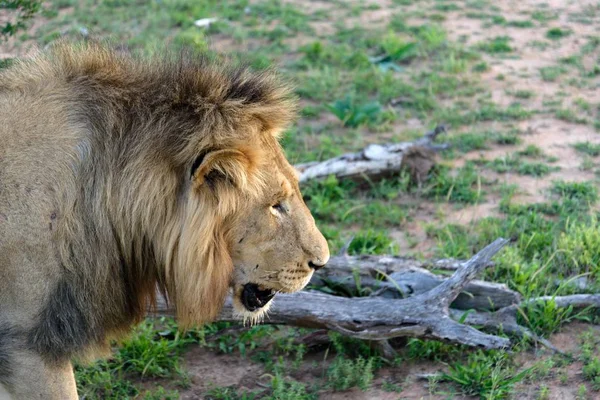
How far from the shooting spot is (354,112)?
252 inches

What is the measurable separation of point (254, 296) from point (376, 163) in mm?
2411

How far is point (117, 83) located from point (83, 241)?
0.57 metres

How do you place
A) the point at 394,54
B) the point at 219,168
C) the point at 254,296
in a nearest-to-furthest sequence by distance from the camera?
1. the point at 219,168
2. the point at 254,296
3. the point at 394,54

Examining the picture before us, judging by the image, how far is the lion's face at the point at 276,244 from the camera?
305 cm

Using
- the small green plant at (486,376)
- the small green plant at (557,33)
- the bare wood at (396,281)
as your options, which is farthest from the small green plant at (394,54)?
the small green plant at (486,376)

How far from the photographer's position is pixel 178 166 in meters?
2.91

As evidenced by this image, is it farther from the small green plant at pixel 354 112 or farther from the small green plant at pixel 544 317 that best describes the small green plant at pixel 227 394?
the small green plant at pixel 354 112

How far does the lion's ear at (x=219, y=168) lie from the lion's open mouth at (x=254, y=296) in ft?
1.47

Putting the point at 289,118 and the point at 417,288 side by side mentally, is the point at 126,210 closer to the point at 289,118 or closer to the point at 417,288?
the point at 289,118

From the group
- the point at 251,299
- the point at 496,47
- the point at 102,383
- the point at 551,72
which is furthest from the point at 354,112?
the point at 251,299

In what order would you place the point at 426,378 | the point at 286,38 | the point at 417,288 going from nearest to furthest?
the point at 426,378 → the point at 417,288 → the point at 286,38

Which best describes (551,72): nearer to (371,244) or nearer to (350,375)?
(371,244)

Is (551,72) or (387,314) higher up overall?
(551,72)

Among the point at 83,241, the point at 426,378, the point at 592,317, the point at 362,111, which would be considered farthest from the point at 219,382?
the point at 362,111
